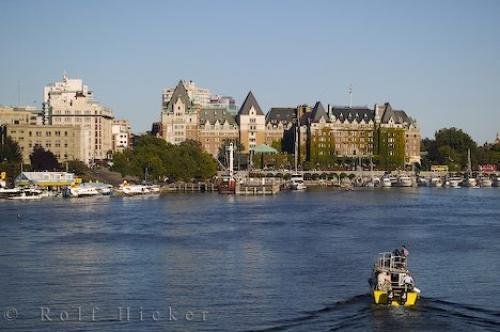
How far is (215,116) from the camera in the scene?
445 feet

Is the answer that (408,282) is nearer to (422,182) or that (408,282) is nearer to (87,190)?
(87,190)

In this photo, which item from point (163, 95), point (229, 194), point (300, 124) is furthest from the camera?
point (163, 95)

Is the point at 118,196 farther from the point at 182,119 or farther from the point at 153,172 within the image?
the point at 182,119

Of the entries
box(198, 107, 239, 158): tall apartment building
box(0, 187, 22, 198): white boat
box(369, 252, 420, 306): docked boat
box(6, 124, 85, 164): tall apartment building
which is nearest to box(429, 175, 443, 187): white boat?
box(198, 107, 239, 158): tall apartment building

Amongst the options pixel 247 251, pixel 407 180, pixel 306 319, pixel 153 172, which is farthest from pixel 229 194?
pixel 306 319

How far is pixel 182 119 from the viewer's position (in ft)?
438

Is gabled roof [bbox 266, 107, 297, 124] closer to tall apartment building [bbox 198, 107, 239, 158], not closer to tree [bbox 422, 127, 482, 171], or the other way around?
tall apartment building [bbox 198, 107, 239, 158]

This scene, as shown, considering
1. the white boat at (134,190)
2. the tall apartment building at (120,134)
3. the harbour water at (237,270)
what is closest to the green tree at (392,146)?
the tall apartment building at (120,134)

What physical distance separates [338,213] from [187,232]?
1638 centimetres

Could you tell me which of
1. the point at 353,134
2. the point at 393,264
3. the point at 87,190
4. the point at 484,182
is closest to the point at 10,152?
the point at 87,190

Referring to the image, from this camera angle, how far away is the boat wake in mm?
25188

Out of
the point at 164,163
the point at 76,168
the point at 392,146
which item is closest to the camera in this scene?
the point at 164,163

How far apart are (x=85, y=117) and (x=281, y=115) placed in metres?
27.9

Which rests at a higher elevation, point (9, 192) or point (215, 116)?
point (215, 116)
